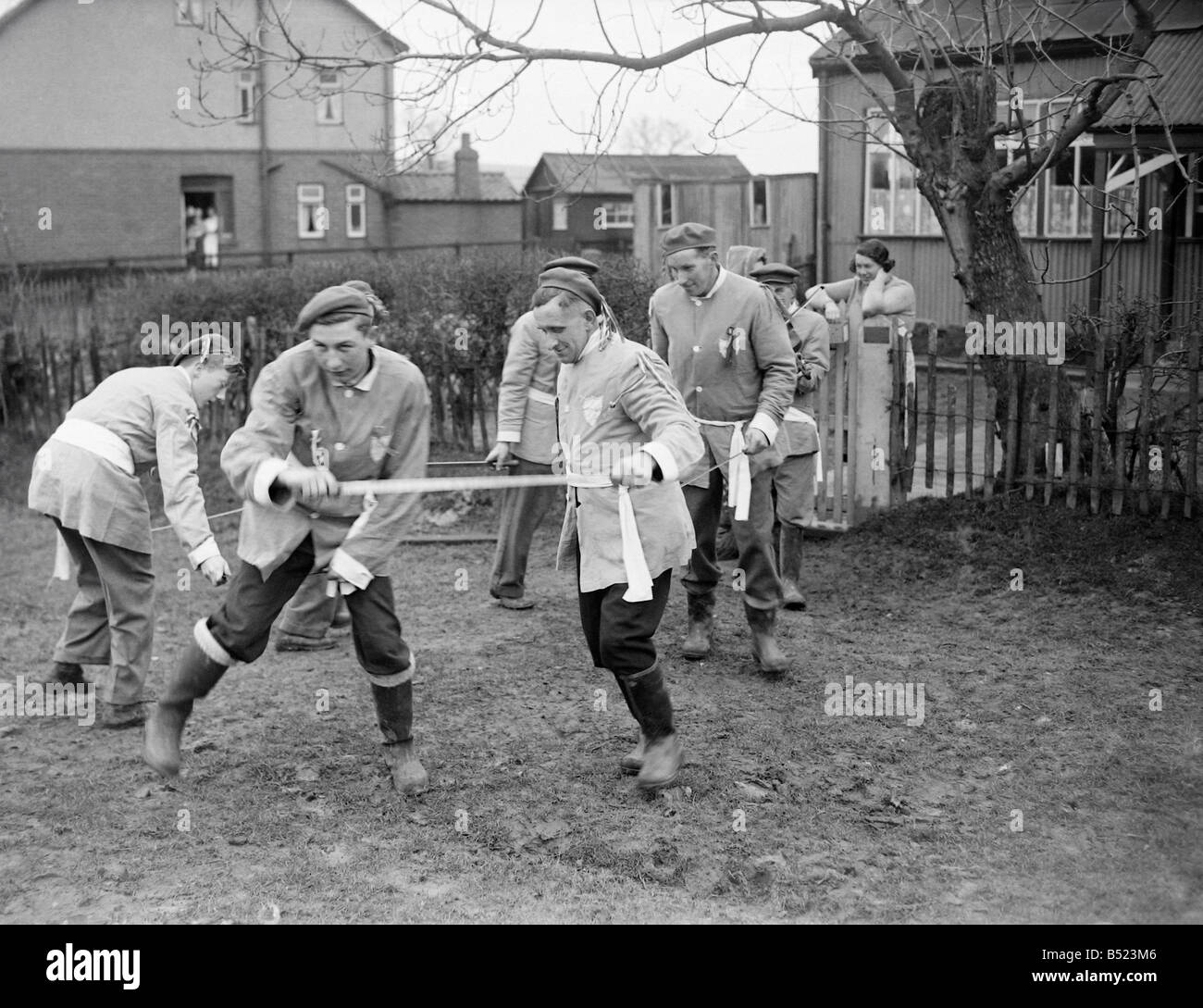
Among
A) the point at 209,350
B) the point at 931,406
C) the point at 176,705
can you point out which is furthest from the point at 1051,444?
the point at 176,705

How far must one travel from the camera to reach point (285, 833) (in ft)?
15.8

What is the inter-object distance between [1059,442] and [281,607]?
5.40 meters

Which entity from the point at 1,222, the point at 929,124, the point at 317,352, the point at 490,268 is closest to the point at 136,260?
the point at 1,222

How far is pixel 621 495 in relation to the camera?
4.92 m

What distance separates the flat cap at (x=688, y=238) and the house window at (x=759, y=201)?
15.2 m

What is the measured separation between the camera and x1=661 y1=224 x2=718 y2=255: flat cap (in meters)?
6.30

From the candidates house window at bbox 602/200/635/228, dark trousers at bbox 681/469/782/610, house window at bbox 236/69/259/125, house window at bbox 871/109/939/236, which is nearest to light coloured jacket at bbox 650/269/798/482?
dark trousers at bbox 681/469/782/610

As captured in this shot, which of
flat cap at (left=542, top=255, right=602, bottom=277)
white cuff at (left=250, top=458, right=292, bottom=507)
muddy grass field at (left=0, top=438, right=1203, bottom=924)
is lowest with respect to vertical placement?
muddy grass field at (left=0, top=438, right=1203, bottom=924)

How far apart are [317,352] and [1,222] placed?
72.4 ft

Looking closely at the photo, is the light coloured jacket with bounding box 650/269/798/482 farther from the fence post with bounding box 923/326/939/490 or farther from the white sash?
the fence post with bounding box 923/326/939/490

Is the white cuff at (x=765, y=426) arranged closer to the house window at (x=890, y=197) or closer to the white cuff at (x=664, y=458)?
the white cuff at (x=664, y=458)

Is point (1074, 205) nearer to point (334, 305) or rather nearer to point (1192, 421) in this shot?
point (1192, 421)

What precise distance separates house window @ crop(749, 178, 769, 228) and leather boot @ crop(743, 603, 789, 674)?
609 inches

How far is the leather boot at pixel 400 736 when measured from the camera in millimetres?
5105
